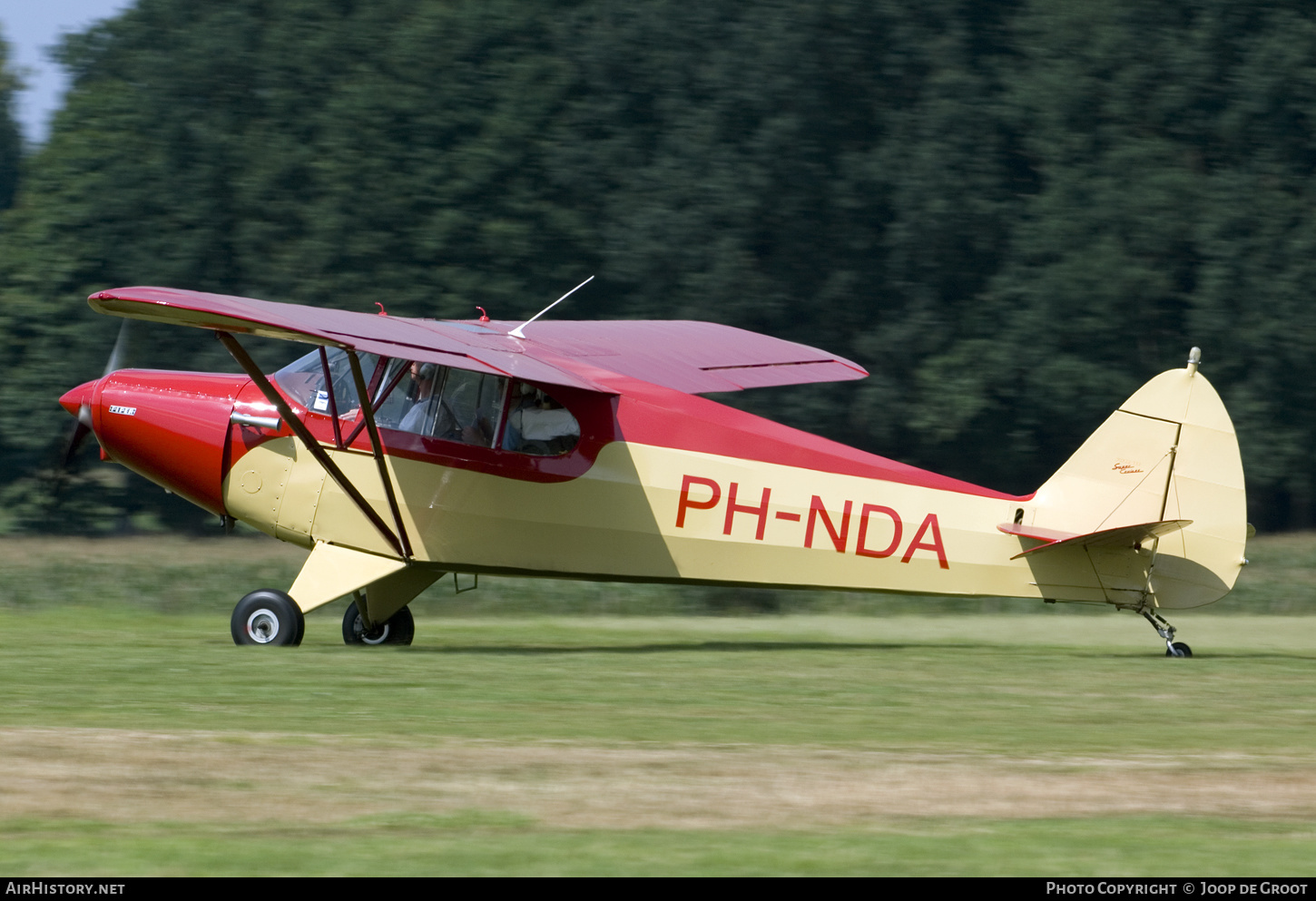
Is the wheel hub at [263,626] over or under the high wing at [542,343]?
under

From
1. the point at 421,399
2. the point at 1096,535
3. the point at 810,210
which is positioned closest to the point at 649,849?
the point at 1096,535

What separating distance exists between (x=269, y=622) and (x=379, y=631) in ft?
4.19

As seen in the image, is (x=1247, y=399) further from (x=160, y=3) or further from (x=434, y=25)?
(x=160, y=3)

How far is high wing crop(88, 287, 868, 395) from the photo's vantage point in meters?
9.29

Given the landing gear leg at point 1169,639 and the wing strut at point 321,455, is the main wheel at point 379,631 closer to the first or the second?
the wing strut at point 321,455

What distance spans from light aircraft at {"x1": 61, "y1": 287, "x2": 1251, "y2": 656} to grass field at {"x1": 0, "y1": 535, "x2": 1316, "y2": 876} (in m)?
0.62

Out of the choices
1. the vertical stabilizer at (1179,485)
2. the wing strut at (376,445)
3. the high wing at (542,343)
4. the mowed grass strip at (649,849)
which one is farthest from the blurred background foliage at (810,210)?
the mowed grass strip at (649,849)

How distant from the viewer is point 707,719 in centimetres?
799

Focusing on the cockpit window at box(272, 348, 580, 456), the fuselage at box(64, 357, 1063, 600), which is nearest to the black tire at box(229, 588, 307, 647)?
the fuselage at box(64, 357, 1063, 600)

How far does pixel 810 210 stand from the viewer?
26141 millimetres

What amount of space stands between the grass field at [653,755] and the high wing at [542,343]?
2.07 metres

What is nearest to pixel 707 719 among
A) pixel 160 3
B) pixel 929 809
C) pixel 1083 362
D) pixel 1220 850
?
pixel 929 809

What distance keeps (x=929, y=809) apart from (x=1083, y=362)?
65.3 feet

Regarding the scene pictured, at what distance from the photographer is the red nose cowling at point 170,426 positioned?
11.6 m
